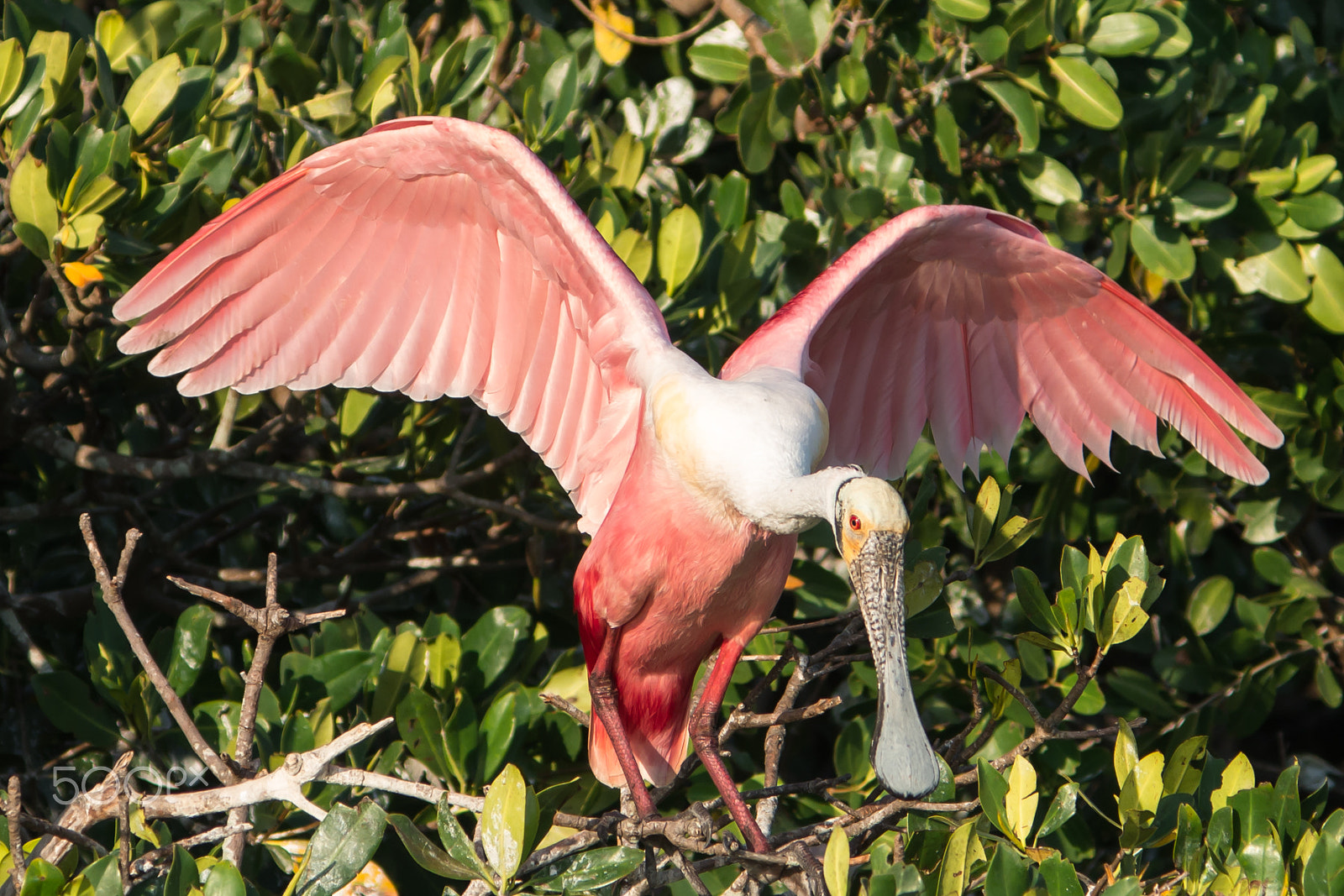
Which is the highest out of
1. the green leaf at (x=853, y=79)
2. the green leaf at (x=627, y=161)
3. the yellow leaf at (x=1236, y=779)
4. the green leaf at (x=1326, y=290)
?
the green leaf at (x=853, y=79)

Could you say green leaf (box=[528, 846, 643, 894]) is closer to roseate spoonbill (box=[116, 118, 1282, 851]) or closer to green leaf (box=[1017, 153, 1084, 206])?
roseate spoonbill (box=[116, 118, 1282, 851])

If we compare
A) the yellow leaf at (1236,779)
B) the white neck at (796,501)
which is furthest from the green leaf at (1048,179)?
the yellow leaf at (1236,779)

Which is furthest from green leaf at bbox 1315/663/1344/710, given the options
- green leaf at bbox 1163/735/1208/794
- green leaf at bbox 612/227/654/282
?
green leaf at bbox 612/227/654/282

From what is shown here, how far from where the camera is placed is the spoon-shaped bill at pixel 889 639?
2.41 meters

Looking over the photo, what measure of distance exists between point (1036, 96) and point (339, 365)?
6.72 ft

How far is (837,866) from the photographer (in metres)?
2.18

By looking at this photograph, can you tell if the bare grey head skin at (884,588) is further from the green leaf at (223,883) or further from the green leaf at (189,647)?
the green leaf at (189,647)

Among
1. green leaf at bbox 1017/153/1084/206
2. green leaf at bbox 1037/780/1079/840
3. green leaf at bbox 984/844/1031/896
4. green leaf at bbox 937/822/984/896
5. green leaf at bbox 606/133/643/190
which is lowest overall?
green leaf at bbox 1037/780/1079/840

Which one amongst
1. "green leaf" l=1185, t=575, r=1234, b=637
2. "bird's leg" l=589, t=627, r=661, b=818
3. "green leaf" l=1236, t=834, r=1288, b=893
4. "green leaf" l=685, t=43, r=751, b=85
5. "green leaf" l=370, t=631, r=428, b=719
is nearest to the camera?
"green leaf" l=1236, t=834, r=1288, b=893

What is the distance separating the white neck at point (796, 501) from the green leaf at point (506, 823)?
0.76 meters

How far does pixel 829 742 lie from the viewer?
4.78m

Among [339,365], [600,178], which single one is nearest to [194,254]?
[339,365]

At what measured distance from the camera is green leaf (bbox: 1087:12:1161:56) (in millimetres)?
3578
